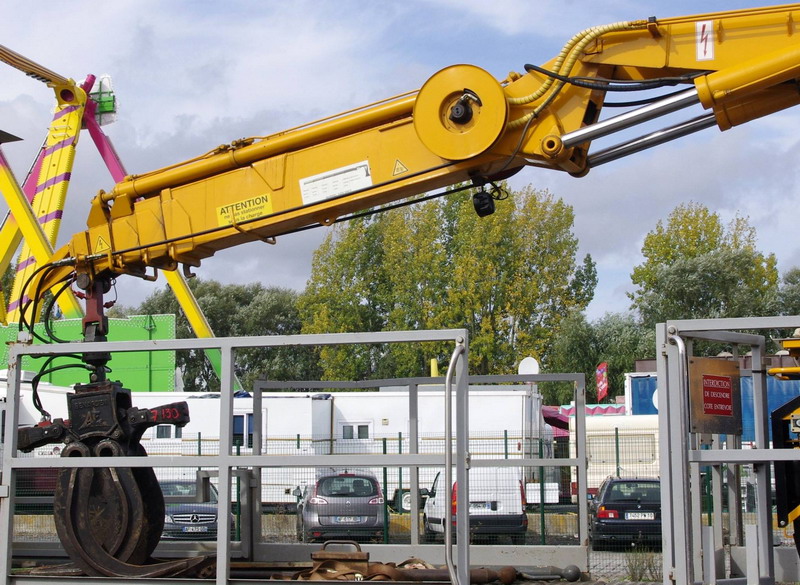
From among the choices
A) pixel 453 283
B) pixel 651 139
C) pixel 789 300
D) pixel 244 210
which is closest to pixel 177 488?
pixel 244 210

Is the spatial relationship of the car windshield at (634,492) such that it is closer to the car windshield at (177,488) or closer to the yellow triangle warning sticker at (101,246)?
the car windshield at (177,488)

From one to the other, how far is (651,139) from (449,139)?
133 centimetres

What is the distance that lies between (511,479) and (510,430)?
16.0ft

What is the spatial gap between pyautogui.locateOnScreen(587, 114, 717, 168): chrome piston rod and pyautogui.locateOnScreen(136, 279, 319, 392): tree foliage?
47324mm

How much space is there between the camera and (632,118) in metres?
6.30

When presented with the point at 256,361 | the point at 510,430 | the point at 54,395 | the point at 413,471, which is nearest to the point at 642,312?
the point at 256,361

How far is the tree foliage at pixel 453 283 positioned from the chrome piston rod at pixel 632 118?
105ft

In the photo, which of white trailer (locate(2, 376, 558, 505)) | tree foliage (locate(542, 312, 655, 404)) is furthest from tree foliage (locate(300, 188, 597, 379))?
white trailer (locate(2, 376, 558, 505))

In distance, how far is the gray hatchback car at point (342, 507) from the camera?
50.2 ft

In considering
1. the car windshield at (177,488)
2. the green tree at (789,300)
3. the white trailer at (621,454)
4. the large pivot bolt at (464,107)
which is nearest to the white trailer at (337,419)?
the white trailer at (621,454)

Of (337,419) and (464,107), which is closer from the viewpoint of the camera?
(464,107)

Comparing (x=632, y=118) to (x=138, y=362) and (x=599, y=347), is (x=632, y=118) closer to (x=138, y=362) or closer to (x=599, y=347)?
(x=138, y=362)

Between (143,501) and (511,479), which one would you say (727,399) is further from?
(511,479)

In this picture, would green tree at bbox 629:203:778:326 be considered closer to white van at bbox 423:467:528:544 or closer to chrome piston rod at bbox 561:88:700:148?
white van at bbox 423:467:528:544
